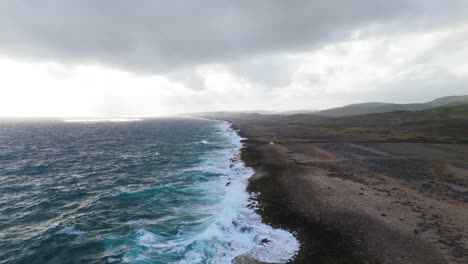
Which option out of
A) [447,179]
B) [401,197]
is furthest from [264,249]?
[447,179]

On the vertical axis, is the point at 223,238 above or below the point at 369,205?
below

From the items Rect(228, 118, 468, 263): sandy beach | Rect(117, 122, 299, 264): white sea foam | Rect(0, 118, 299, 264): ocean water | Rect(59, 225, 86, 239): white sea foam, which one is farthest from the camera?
Rect(59, 225, 86, 239): white sea foam

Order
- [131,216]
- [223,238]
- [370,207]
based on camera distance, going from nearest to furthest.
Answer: [223,238]
[370,207]
[131,216]

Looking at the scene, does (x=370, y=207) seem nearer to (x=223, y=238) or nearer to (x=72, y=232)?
(x=223, y=238)

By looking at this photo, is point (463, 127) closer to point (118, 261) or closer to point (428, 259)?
point (428, 259)

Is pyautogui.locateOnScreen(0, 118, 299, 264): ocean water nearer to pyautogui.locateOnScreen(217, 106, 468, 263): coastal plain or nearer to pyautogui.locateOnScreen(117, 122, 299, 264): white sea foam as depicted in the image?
pyautogui.locateOnScreen(117, 122, 299, 264): white sea foam

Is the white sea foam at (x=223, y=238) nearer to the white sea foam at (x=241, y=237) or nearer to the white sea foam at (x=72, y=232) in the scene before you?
the white sea foam at (x=241, y=237)

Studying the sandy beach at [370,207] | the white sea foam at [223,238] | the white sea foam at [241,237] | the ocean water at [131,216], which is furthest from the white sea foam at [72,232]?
the sandy beach at [370,207]

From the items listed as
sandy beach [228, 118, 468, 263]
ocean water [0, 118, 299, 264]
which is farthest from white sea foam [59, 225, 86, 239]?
sandy beach [228, 118, 468, 263]

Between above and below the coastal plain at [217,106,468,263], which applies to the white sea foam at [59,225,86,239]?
below


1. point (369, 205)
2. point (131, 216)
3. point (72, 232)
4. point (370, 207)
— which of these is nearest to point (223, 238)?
point (131, 216)

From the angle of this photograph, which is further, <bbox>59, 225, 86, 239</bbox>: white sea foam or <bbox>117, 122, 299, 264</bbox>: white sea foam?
<bbox>59, 225, 86, 239</bbox>: white sea foam
